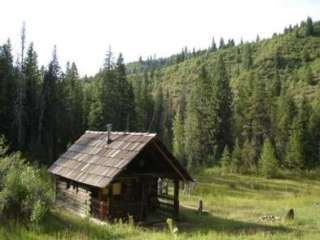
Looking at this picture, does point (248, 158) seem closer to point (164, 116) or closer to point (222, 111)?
point (222, 111)

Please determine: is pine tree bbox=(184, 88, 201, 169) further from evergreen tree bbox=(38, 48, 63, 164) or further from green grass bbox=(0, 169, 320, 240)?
green grass bbox=(0, 169, 320, 240)

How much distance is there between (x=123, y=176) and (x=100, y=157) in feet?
8.42

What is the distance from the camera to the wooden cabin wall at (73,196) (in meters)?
26.1

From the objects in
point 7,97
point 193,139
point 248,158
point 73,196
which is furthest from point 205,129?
point 73,196

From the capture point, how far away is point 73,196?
92.1ft

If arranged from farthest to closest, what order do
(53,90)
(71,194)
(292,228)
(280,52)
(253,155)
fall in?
(280,52) < (253,155) < (53,90) < (71,194) < (292,228)

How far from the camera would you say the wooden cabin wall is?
26.1m

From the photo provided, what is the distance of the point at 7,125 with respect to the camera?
195 feet

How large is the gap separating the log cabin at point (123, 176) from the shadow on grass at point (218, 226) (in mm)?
1140

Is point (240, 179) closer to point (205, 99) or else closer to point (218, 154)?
point (218, 154)

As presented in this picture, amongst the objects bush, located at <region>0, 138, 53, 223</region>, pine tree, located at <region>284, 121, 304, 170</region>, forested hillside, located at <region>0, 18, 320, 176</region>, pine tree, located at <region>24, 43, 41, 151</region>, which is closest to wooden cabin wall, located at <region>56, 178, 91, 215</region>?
bush, located at <region>0, 138, 53, 223</region>

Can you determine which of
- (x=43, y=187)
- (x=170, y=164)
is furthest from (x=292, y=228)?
(x=43, y=187)

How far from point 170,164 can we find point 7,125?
39.5 m

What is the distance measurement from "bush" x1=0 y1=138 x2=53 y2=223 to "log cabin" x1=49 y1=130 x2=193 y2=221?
2879 millimetres
